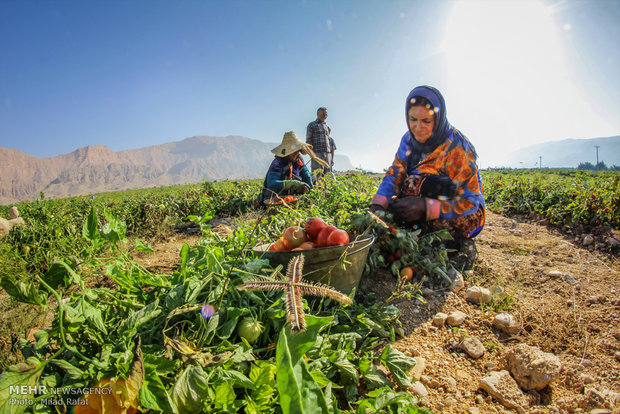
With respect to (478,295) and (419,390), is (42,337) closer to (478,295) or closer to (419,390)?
(419,390)

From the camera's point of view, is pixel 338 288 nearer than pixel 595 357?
No

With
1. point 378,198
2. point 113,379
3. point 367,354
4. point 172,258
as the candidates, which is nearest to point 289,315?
point 113,379

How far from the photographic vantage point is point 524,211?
5.60 metres

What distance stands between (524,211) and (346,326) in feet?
18.4

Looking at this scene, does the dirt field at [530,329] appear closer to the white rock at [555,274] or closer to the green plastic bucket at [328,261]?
the white rock at [555,274]

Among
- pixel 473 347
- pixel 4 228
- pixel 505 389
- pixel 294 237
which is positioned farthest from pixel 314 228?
pixel 4 228

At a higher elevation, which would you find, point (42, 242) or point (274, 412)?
point (42, 242)

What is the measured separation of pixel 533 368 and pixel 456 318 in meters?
0.58

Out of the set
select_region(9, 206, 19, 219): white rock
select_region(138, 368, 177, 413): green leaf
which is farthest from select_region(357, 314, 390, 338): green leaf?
select_region(9, 206, 19, 219): white rock

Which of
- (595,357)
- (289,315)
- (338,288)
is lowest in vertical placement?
(595,357)

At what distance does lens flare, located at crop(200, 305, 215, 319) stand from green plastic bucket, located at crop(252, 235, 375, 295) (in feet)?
1.60

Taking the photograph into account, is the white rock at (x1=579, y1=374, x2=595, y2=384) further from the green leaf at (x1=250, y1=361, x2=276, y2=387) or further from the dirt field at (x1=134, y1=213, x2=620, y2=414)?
the green leaf at (x1=250, y1=361, x2=276, y2=387)

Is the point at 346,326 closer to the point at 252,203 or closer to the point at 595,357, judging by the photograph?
the point at 595,357

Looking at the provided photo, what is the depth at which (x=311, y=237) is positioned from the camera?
208 cm
